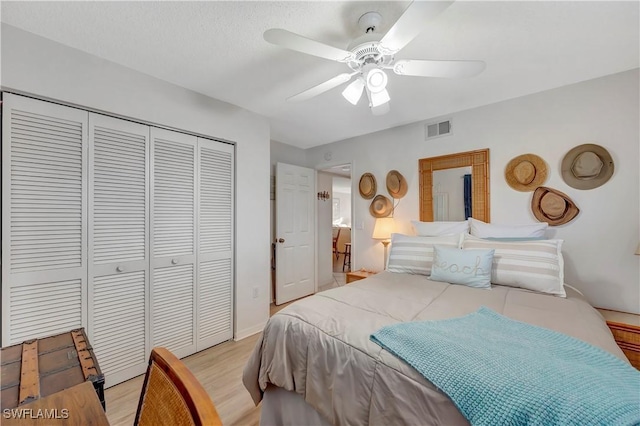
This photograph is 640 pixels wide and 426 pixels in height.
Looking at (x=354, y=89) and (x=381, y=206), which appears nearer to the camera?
(x=354, y=89)

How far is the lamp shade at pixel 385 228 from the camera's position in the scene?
3.10 m

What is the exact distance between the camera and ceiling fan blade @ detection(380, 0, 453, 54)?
41.3 inches

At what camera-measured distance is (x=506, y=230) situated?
2.29 metres

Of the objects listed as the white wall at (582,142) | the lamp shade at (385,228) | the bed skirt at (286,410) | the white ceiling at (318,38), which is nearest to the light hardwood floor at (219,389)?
the bed skirt at (286,410)

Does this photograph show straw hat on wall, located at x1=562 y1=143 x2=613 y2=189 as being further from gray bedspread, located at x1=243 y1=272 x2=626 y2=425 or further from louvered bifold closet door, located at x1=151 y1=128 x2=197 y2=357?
louvered bifold closet door, located at x1=151 y1=128 x2=197 y2=357

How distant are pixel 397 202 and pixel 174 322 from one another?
2.64m

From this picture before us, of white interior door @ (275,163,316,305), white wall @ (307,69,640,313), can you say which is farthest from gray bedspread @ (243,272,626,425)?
white interior door @ (275,163,316,305)

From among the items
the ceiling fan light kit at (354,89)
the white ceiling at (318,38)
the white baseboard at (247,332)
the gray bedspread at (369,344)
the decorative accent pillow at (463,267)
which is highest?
the white ceiling at (318,38)

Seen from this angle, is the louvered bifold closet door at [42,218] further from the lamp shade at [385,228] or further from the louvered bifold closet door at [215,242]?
the lamp shade at [385,228]

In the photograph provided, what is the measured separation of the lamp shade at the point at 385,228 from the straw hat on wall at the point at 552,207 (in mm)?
1309

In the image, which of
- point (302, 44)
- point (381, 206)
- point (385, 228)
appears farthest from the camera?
point (381, 206)

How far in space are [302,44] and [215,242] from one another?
6.35 feet

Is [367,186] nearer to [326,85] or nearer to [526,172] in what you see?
[526,172]

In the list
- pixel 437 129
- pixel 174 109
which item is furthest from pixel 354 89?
pixel 437 129
